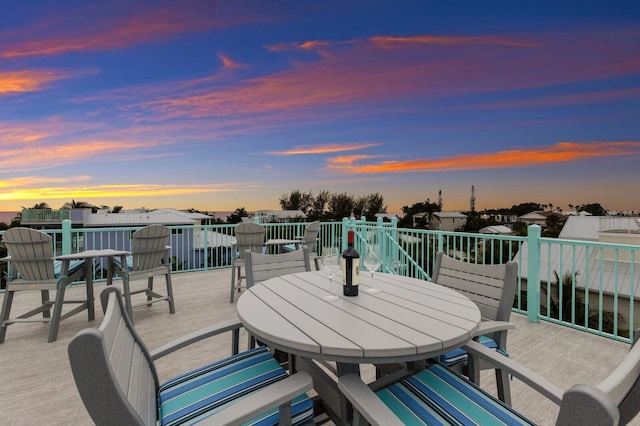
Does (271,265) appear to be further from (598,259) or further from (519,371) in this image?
(598,259)

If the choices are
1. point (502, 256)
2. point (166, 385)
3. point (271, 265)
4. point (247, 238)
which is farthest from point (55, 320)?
point (502, 256)

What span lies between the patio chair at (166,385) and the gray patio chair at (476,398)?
0.28m

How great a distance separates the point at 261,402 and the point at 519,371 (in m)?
1.04

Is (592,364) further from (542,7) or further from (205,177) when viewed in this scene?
(205,177)

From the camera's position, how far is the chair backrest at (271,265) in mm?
2469

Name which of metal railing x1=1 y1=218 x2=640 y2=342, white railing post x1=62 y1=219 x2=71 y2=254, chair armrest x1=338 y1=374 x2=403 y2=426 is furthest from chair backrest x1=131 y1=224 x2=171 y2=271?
chair armrest x1=338 y1=374 x2=403 y2=426

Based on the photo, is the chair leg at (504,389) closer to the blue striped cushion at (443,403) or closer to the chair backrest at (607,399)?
the blue striped cushion at (443,403)

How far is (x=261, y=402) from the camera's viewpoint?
42.1 inches

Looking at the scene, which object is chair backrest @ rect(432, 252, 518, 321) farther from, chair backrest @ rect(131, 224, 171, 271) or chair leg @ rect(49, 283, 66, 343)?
chair leg @ rect(49, 283, 66, 343)

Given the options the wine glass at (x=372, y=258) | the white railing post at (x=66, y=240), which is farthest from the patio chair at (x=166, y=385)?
Answer: the white railing post at (x=66, y=240)

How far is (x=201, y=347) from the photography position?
312 cm

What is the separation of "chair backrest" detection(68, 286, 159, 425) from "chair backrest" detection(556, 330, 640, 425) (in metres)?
1.04

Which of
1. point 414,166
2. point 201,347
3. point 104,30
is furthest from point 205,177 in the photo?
point 201,347

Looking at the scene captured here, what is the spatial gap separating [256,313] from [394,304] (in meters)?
0.72
